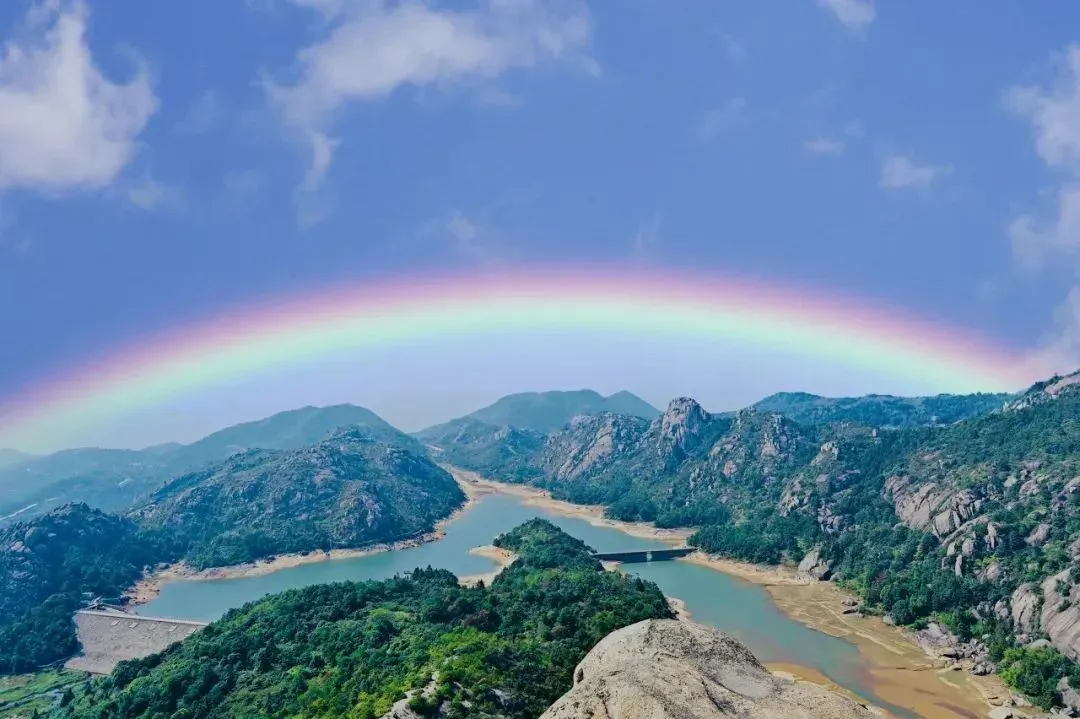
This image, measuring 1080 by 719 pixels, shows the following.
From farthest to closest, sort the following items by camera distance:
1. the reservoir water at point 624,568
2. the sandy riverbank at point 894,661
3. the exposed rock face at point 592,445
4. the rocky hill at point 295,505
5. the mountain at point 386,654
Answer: the exposed rock face at point 592,445, the rocky hill at point 295,505, the reservoir water at point 624,568, the sandy riverbank at point 894,661, the mountain at point 386,654

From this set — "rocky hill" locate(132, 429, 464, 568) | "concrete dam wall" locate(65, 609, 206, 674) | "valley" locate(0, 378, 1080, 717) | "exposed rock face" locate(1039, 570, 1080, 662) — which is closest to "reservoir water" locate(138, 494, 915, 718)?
"valley" locate(0, 378, 1080, 717)

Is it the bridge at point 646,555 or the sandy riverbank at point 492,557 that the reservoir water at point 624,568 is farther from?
the bridge at point 646,555

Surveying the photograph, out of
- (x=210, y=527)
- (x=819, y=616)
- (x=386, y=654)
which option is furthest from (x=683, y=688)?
(x=210, y=527)

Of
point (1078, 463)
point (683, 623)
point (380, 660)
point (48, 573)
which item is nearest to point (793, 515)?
point (1078, 463)

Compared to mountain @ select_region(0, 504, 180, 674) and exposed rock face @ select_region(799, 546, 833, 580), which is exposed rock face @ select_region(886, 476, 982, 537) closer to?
exposed rock face @ select_region(799, 546, 833, 580)

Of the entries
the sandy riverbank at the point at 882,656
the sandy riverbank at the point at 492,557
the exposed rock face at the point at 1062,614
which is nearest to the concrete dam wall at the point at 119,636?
the sandy riverbank at the point at 492,557
